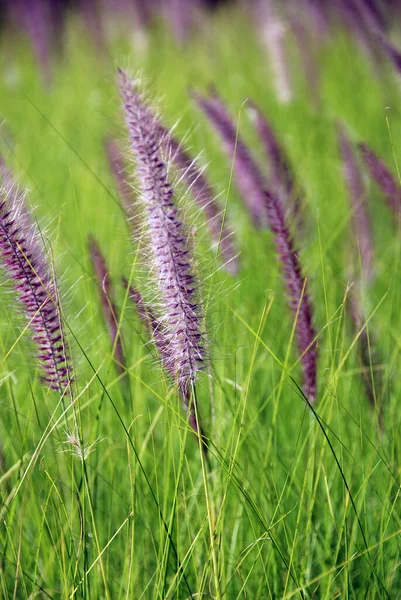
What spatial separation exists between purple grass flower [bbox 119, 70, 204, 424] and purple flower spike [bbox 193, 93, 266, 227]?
0.63 metres

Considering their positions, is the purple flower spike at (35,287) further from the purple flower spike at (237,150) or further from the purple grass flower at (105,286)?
the purple flower spike at (237,150)

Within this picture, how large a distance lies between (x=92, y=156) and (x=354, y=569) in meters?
2.84

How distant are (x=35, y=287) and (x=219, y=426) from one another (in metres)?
0.57

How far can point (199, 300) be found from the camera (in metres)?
1.16

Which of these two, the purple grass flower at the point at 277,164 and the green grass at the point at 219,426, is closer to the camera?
the green grass at the point at 219,426

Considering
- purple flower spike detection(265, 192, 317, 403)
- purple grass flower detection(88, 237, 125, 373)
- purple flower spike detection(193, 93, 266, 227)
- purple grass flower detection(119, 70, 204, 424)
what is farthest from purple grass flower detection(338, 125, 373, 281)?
purple grass flower detection(119, 70, 204, 424)

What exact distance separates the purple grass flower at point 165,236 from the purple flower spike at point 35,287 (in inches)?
6.6

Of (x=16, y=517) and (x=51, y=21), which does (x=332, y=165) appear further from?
(x=51, y=21)

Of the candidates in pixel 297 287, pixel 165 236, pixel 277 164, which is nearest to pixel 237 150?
pixel 277 164

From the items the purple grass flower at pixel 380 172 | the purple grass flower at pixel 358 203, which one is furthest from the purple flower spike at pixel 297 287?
the purple grass flower at pixel 358 203

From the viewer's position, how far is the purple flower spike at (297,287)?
1320mm

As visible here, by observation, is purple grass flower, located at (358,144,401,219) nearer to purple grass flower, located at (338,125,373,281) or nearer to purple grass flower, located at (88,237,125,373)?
purple grass flower, located at (338,125,373,281)

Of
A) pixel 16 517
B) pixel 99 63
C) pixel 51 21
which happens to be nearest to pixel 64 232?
pixel 16 517

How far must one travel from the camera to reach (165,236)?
1.07 metres
